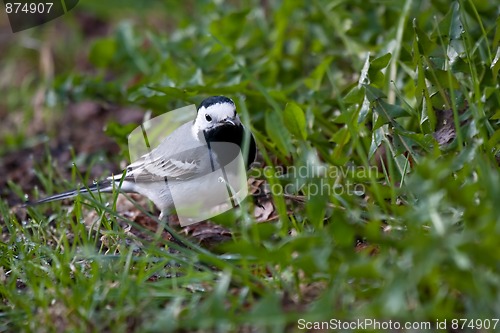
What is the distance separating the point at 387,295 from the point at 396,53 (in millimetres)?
2069

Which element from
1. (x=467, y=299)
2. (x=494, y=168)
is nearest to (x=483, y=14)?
(x=494, y=168)

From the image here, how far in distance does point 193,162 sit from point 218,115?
0.30 m

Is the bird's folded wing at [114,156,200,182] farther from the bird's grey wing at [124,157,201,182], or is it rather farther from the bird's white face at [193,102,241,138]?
the bird's white face at [193,102,241,138]

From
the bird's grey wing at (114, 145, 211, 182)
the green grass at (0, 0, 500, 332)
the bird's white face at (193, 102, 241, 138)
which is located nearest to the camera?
the green grass at (0, 0, 500, 332)

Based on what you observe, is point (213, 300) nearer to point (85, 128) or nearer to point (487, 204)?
point (487, 204)

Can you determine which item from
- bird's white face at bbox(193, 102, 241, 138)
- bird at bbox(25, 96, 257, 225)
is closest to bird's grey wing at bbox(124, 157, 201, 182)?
bird at bbox(25, 96, 257, 225)

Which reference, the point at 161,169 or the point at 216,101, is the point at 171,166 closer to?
the point at 161,169

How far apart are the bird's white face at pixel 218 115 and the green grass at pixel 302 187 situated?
113 millimetres

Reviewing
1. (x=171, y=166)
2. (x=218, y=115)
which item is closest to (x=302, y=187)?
(x=218, y=115)

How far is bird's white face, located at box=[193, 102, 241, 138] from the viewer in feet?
11.6

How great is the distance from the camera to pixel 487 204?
2252 mm

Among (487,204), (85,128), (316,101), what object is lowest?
(85,128)

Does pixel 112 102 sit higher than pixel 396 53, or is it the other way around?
pixel 396 53

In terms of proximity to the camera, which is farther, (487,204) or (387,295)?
(487,204)
